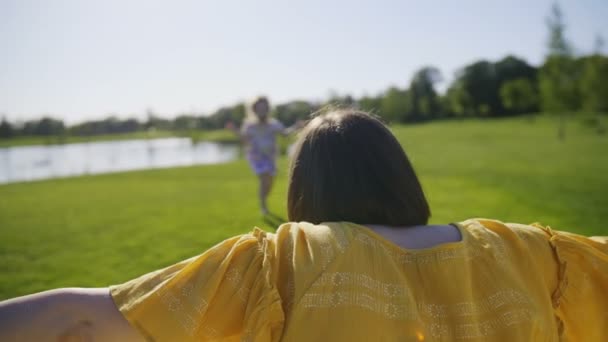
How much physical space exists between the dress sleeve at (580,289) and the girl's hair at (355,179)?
19.8 inches

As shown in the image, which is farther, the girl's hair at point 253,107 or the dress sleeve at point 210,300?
the girl's hair at point 253,107

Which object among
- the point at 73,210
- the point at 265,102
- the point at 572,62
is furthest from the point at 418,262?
the point at 572,62

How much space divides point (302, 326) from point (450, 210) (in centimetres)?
745

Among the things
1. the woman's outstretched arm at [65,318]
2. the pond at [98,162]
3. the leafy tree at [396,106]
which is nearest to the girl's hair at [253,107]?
the woman's outstretched arm at [65,318]

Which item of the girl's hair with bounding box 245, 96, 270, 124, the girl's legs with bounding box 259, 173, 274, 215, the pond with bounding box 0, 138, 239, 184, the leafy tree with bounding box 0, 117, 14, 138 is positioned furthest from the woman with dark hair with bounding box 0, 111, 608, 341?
the leafy tree with bounding box 0, 117, 14, 138

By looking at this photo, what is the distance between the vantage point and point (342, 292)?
42.8 inches

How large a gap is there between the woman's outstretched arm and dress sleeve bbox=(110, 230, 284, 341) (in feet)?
0.13

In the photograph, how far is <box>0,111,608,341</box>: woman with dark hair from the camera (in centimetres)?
107

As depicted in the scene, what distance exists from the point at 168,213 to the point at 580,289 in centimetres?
838

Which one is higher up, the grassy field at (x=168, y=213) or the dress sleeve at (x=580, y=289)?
the dress sleeve at (x=580, y=289)

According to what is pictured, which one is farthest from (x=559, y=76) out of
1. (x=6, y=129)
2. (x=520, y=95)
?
(x=6, y=129)

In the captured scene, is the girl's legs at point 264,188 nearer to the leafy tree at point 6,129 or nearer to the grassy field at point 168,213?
the grassy field at point 168,213

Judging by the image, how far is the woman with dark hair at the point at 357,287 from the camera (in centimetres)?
107

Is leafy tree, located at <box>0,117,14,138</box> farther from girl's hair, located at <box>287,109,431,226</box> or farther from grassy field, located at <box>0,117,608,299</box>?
girl's hair, located at <box>287,109,431,226</box>
